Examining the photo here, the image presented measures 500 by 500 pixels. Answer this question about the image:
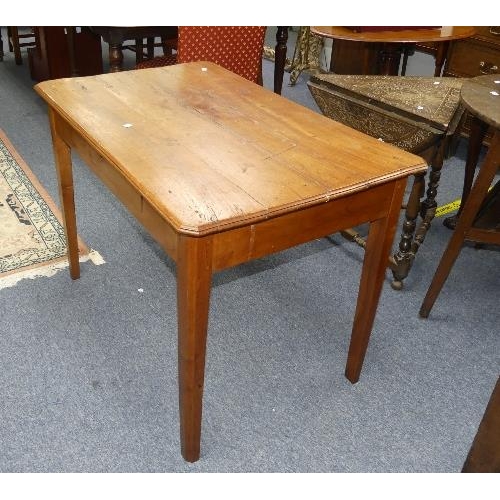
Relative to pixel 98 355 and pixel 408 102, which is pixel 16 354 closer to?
pixel 98 355

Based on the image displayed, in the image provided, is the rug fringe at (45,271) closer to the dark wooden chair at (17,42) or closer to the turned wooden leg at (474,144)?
the turned wooden leg at (474,144)

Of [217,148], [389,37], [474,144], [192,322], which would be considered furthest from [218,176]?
[389,37]

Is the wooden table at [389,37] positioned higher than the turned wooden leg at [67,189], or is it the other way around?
the wooden table at [389,37]

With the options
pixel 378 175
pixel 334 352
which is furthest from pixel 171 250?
pixel 334 352

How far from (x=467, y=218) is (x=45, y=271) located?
1526 millimetres

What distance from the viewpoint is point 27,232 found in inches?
92.9

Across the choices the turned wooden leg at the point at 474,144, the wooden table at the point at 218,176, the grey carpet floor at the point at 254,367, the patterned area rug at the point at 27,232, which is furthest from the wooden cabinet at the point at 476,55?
the patterned area rug at the point at 27,232

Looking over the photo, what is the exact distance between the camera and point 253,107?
1.59m

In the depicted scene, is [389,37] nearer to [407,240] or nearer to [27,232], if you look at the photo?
[407,240]

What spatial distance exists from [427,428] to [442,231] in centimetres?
120

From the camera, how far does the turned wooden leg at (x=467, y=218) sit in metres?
1.63

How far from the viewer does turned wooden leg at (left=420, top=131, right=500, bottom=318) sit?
1.63 meters

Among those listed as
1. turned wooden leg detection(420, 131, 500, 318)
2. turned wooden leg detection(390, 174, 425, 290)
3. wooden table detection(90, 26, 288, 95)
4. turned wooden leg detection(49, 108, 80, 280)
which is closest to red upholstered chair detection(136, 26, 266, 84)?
wooden table detection(90, 26, 288, 95)

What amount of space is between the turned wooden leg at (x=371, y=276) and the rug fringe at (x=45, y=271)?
108 cm
